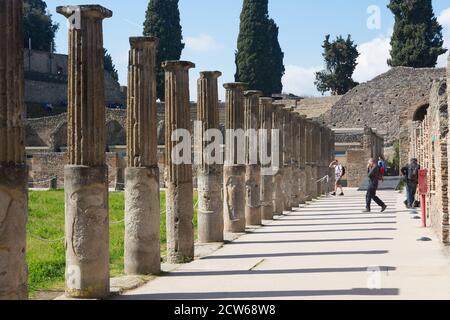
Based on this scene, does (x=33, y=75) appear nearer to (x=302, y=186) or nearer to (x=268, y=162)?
(x=302, y=186)

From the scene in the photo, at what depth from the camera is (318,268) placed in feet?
31.6

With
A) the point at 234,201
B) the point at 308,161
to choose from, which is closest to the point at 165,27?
the point at 308,161

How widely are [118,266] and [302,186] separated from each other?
14.1 metres

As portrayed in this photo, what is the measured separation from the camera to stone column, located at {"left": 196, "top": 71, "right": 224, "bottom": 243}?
12680 mm

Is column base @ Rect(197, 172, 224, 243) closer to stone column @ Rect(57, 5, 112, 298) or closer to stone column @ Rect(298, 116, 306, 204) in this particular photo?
stone column @ Rect(57, 5, 112, 298)

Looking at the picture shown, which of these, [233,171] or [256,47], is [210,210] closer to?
[233,171]

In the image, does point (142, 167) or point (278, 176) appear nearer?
point (142, 167)

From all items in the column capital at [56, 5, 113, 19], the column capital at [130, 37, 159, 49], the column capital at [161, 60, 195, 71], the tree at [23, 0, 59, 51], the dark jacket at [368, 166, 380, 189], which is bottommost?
the dark jacket at [368, 166, 380, 189]

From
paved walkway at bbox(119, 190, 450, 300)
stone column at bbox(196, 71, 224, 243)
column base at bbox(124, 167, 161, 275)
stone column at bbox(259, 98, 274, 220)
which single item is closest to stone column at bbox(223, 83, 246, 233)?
paved walkway at bbox(119, 190, 450, 300)

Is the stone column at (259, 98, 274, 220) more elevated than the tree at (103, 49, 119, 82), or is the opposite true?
the tree at (103, 49, 119, 82)

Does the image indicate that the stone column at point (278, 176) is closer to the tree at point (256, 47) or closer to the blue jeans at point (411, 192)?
the blue jeans at point (411, 192)

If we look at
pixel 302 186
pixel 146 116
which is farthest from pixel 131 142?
pixel 302 186

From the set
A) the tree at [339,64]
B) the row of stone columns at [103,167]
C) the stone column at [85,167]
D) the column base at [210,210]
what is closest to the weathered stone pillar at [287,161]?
the row of stone columns at [103,167]

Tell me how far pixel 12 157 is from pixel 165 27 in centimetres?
4730
